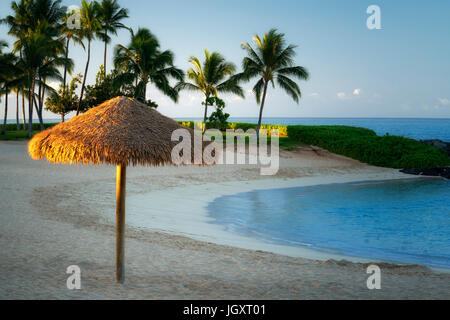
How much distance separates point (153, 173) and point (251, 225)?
8.16 m

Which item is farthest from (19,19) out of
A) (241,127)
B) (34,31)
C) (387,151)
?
(387,151)

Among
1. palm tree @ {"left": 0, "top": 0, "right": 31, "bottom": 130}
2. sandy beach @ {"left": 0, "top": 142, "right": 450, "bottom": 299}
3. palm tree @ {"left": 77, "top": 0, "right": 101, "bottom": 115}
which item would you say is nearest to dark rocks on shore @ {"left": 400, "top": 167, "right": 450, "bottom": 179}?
sandy beach @ {"left": 0, "top": 142, "right": 450, "bottom": 299}

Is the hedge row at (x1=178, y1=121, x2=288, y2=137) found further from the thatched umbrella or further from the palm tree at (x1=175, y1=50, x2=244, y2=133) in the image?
the thatched umbrella

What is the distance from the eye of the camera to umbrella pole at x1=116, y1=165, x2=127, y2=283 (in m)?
5.45

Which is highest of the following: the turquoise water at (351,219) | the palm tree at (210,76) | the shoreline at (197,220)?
the palm tree at (210,76)

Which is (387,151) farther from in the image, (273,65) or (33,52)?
(33,52)

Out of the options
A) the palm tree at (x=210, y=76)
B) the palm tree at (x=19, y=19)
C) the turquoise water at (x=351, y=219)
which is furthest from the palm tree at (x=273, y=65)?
the palm tree at (x=19, y=19)

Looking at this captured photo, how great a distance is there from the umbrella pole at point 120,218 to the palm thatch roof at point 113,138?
0.33 metres

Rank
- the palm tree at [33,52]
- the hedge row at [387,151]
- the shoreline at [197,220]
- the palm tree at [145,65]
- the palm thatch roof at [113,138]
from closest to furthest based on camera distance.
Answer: the palm thatch roof at [113,138], the shoreline at [197,220], the hedge row at [387,151], the palm tree at [145,65], the palm tree at [33,52]

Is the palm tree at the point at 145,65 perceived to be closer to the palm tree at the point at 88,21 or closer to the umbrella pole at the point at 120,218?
the palm tree at the point at 88,21

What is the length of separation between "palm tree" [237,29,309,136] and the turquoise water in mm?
13062

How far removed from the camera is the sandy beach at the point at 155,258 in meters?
5.49
